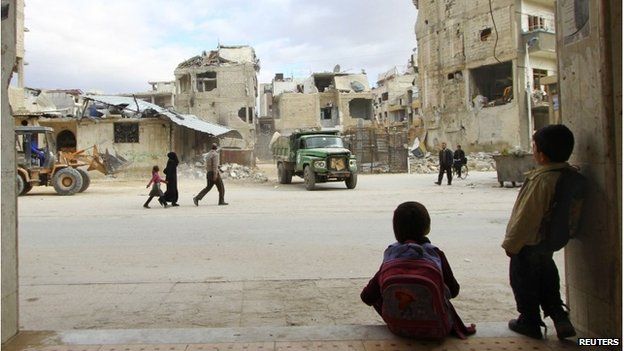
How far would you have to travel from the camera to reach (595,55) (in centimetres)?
294

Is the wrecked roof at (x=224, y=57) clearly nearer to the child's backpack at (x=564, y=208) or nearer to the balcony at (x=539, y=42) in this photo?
the balcony at (x=539, y=42)

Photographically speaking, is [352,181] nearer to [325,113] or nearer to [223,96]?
[223,96]

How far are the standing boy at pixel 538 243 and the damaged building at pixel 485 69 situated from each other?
3229 centimetres

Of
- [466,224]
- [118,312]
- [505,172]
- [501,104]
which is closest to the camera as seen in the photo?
[118,312]

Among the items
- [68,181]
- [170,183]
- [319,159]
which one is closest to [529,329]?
[170,183]

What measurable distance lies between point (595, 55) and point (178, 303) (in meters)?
3.73

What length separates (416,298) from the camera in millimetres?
3018

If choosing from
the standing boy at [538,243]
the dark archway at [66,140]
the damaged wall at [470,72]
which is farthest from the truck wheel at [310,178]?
the damaged wall at [470,72]

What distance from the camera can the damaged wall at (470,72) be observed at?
35.9 metres

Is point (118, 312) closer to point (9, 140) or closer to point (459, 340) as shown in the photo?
point (9, 140)

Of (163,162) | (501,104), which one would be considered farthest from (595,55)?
(501,104)


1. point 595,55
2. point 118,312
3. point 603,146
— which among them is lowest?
point 118,312

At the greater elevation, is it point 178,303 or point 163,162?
point 163,162

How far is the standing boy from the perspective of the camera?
2984mm
